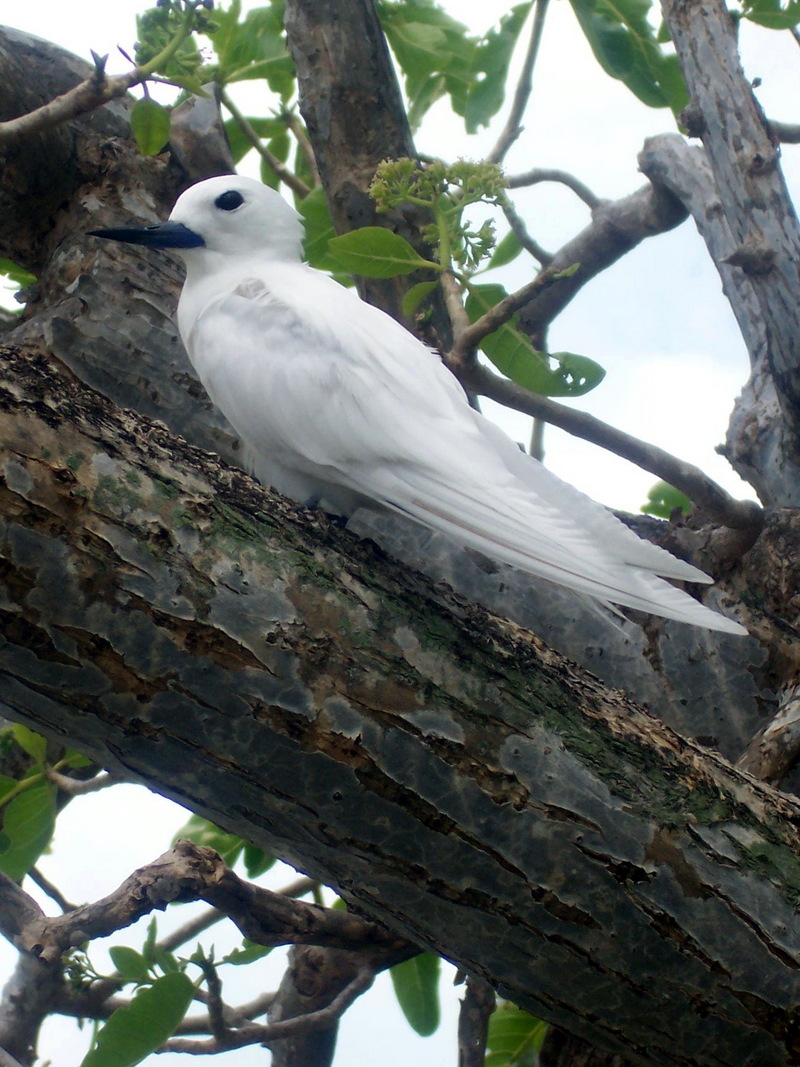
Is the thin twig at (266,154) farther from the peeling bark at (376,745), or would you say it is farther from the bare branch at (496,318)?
the peeling bark at (376,745)

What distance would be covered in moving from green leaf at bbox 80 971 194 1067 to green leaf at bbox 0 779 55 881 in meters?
0.44

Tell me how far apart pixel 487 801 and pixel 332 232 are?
5.64 ft

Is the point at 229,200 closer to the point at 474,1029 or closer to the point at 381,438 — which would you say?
the point at 381,438

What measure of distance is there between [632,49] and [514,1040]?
2.22 meters

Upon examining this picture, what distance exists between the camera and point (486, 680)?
1174 millimetres

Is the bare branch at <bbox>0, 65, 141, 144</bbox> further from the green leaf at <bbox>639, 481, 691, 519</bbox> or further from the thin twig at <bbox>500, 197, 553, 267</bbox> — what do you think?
the green leaf at <bbox>639, 481, 691, 519</bbox>

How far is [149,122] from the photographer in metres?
1.89

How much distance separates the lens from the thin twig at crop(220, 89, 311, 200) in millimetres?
2469

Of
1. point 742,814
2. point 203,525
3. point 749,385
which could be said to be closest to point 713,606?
point 749,385

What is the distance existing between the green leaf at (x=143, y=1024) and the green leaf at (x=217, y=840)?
46 centimetres

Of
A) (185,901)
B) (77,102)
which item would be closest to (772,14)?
(77,102)

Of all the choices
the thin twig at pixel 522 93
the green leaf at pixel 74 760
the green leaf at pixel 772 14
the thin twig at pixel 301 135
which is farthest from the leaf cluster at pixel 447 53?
the green leaf at pixel 74 760

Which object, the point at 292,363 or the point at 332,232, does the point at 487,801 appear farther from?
the point at 332,232

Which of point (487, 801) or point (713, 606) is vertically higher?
point (713, 606)
